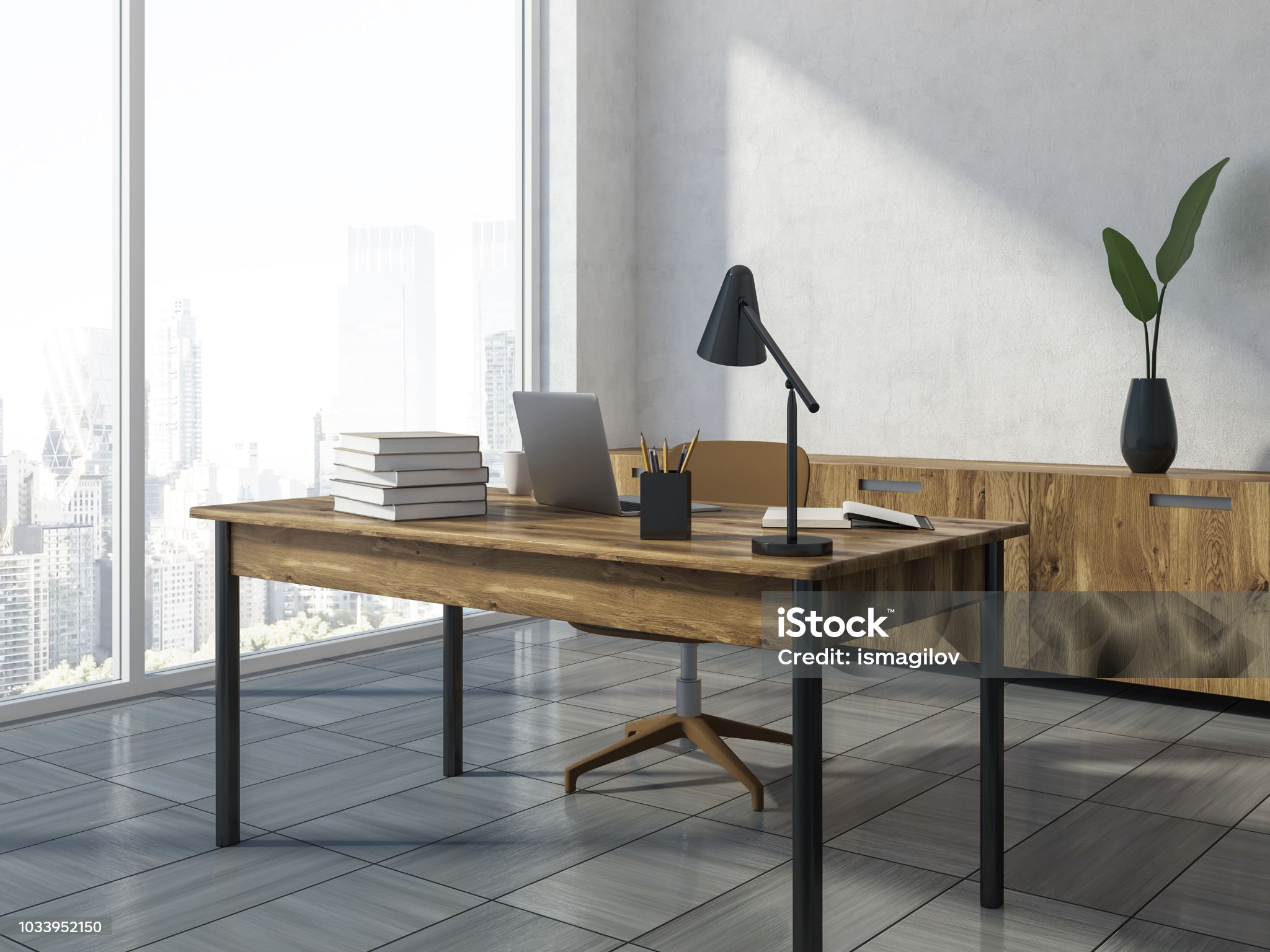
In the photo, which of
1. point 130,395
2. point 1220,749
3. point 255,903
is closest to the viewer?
point 255,903

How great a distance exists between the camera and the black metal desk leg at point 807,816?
1.84 meters

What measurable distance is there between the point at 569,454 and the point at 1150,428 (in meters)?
2.24

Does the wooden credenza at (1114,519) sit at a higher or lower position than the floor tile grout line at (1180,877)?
higher

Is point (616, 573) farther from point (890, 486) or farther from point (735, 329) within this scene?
point (890, 486)

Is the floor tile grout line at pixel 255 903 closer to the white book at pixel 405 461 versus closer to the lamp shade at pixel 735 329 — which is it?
the white book at pixel 405 461

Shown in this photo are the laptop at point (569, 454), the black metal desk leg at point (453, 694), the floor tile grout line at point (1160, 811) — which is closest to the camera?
the laptop at point (569, 454)

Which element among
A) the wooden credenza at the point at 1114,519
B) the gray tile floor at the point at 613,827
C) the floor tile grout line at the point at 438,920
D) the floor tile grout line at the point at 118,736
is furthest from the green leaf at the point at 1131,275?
the floor tile grout line at the point at 118,736

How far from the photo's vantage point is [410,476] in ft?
7.91

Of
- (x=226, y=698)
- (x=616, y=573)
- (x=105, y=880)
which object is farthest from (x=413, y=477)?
(x=105, y=880)

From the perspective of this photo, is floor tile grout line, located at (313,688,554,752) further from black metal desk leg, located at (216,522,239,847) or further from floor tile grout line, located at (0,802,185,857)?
black metal desk leg, located at (216,522,239,847)

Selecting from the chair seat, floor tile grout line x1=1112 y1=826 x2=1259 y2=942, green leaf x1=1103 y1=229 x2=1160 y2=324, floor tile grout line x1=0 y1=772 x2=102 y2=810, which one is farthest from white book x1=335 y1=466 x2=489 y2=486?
green leaf x1=1103 y1=229 x2=1160 y2=324

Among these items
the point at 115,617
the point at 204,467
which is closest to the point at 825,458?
the point at 204,467

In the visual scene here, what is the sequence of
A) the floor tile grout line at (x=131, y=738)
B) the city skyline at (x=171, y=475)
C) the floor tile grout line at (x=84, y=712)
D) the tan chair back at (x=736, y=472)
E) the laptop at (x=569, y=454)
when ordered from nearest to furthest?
the laptop at (x=569, y=454) → the floor tile grout line at (x=131, y=738) → the tan chair back at (x=736, y=472) → the floor tile grout line at (x=84, y=712) → the city skyline at (x=171, y=475)

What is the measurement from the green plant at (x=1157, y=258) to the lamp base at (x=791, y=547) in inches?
93.2
